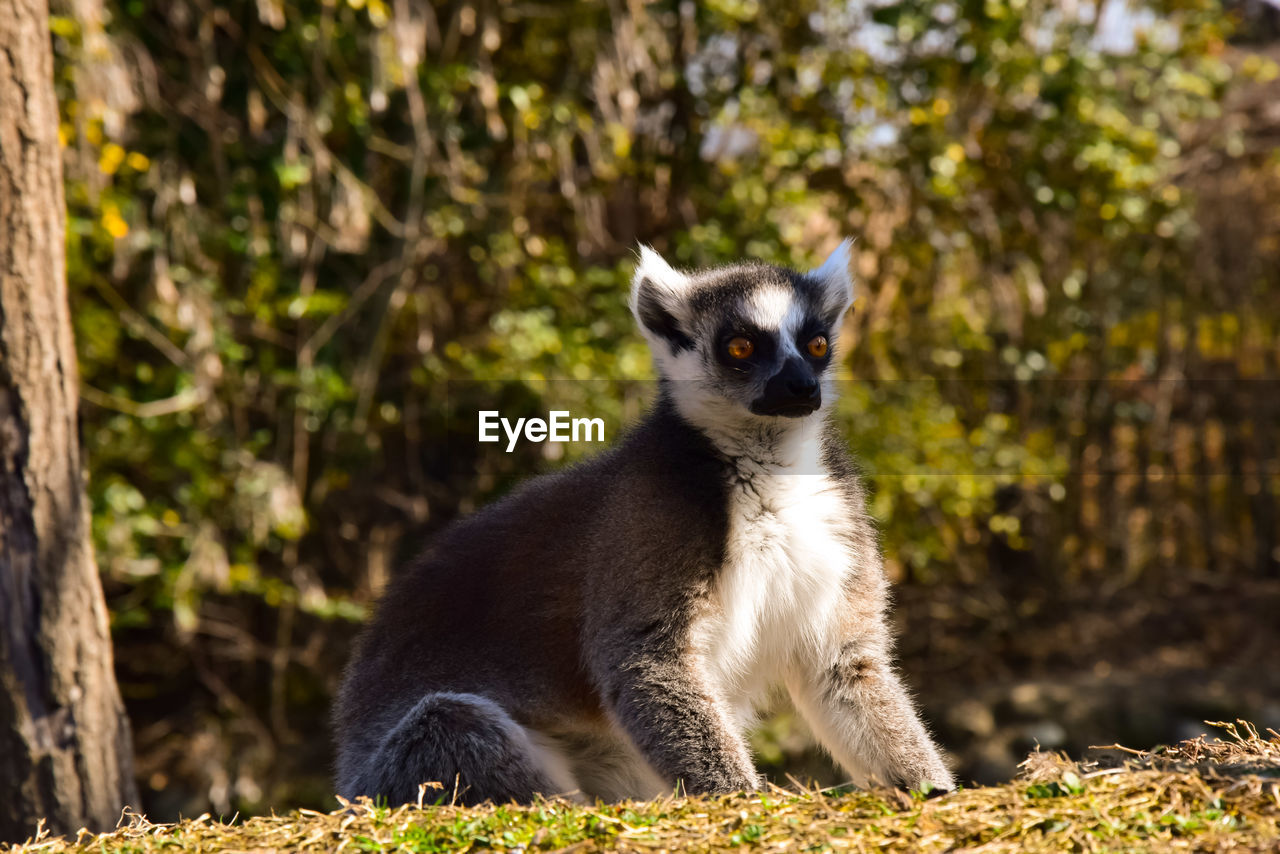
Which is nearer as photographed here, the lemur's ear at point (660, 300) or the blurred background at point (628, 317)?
the lemur's ear at point (660, 300)

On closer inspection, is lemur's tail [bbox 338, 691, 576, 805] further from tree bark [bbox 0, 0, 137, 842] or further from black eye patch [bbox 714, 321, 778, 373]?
tree bark [bbox 0, 0, 137, 842]

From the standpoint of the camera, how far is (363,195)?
6.95 m

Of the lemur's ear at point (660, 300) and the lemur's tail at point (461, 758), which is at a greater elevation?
the lemur's ear at point (660, 300)

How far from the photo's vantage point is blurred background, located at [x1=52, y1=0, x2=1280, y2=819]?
676 cm

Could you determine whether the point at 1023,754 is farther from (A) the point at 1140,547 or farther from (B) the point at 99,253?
(B) the point at 99,253

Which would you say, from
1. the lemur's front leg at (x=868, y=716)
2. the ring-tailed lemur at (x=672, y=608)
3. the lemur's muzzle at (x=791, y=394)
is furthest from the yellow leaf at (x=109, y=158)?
the lemur's front leg at (x=868, y=716)

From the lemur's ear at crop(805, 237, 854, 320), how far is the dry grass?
1705 millimetres

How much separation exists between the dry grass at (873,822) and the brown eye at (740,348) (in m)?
1.37

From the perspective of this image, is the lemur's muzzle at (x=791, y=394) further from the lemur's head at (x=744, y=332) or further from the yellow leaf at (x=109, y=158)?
the yellow leaf at (x=109, y=158)

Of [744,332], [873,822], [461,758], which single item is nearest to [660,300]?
[744,332]

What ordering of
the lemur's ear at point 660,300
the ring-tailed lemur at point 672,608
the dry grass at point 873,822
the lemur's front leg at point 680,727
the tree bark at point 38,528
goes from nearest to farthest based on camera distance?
the dry grass at point 873,822 < the lemur's front leg at point 680,727 < the ring-tailed lemur at point 672,608 < the lemur's ear at point 660,300 < the tree bark at point 38,528

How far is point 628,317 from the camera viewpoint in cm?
710

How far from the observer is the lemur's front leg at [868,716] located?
324 cm

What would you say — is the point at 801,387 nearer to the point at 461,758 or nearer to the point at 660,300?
the point at 660,300
